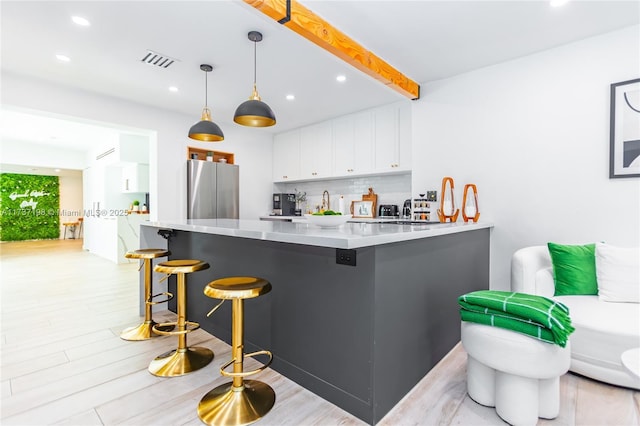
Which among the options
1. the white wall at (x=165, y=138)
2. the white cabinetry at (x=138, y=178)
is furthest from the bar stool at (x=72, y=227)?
the white wall at (x=165, y=138)

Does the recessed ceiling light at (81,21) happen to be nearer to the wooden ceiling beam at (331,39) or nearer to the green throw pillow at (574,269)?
the wooden ceiling beam at (331,39)

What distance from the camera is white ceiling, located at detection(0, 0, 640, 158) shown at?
245 cm

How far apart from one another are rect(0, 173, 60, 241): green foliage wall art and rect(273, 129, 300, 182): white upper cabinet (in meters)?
9.80

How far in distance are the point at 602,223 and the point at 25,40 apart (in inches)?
217

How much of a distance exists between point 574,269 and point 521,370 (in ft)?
4.62

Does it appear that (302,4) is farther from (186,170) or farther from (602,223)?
(186,170)

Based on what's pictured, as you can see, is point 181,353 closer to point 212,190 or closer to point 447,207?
point 447,207

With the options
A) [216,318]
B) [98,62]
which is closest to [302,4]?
[98,62]

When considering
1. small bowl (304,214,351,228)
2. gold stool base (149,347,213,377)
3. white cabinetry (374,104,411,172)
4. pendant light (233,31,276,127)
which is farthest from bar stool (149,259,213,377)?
white cabinetry (374,104,411,172)

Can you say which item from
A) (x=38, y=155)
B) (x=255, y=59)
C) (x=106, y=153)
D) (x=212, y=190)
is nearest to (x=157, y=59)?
(x=255, y=59)

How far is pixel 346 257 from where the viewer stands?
162 cm

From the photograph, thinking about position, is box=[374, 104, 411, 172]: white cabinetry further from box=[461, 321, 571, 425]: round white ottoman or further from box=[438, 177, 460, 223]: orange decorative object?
box=[461, 321, 571, 425]: round white ottoman

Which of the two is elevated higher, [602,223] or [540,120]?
[540,120]

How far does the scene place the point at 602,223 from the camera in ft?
9.12
